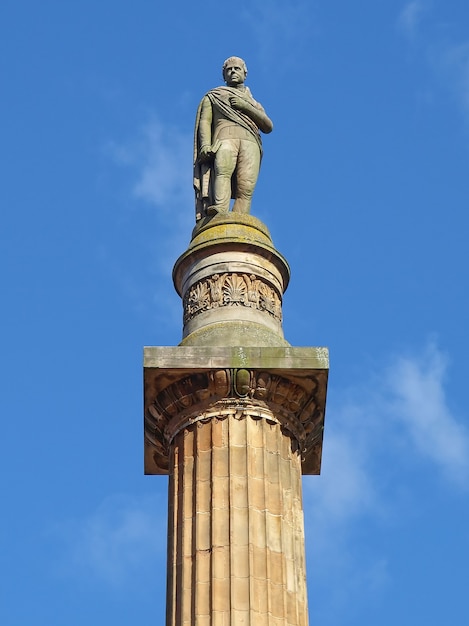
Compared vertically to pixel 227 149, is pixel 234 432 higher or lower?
lower

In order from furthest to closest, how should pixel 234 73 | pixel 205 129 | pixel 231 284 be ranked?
1. pixel 234 73
2. pixel 205 129
3. pixel 231 284

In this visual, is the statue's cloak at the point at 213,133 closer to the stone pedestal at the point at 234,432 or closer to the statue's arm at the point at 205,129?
the statue's arm at the point at 205,129

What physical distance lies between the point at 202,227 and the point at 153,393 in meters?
3.36

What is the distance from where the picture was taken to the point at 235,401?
19.7 meters

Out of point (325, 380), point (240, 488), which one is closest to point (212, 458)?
point (240, 488)

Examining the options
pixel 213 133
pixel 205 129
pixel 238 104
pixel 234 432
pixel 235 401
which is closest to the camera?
pixel 234 432

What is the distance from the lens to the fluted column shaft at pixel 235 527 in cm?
1773

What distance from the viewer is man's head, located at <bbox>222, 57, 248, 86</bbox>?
24.7 meters

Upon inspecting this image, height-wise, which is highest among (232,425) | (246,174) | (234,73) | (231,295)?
(234,73)

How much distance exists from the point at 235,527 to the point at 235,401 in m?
2.03

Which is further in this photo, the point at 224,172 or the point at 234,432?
the point at 224,172

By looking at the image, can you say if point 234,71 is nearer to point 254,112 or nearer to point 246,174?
point 254,112

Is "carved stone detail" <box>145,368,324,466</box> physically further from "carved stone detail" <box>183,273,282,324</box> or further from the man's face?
the man's face

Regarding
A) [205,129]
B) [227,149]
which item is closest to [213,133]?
[205,129]
